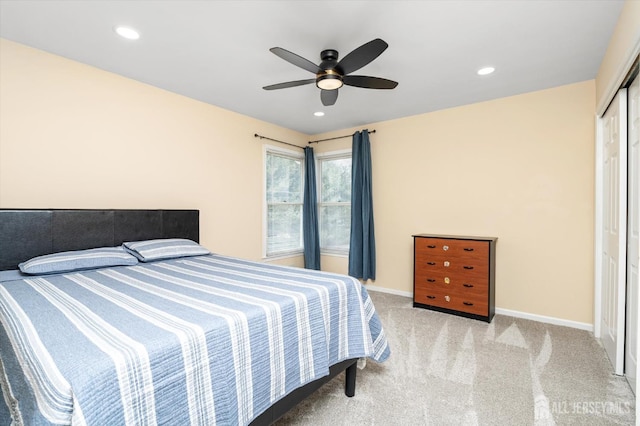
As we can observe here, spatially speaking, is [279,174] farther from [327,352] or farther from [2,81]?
[327,352]

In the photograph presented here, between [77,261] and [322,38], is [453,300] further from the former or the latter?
[77,261]

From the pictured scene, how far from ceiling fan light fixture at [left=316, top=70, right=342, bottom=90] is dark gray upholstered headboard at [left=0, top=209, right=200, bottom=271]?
207cm

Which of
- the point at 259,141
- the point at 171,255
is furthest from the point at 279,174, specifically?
the point at 171,255

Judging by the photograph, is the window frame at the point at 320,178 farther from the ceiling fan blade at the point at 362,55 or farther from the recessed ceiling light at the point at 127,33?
the recessed ceiling light at the point at 127,33

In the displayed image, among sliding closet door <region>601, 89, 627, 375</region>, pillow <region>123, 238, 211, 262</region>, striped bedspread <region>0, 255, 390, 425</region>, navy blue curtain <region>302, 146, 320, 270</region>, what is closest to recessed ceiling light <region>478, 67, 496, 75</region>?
sliding closet door <region>601, 89, 627, 375</region>

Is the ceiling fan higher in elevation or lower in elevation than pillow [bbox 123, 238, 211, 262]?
higher

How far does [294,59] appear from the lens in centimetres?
202

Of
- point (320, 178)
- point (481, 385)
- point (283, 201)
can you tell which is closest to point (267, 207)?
point (283, 201)

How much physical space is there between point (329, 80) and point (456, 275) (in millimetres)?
2510

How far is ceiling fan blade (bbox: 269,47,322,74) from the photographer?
1906 mm

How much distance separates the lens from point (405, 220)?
164 inches

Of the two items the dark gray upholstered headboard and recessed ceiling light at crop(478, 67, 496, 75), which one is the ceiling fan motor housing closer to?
recessed ceiling light at crop(478, 67, 496, 75)

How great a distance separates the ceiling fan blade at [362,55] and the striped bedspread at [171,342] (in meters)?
1.46

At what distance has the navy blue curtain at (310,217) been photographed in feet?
15.8
